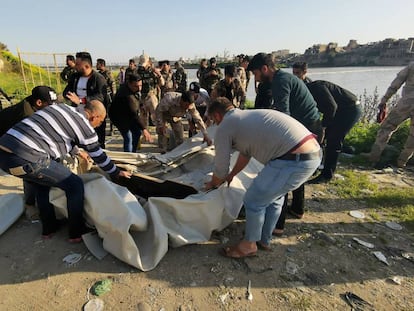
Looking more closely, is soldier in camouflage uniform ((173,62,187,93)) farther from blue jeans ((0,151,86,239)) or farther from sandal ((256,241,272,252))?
sandal ((256,241,272,252))

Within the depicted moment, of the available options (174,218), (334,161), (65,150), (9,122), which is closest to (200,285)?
(174,218)

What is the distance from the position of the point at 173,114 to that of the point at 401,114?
352cm

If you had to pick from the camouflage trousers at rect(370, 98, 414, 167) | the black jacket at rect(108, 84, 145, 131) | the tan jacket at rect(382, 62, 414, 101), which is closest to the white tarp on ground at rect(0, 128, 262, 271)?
the black jacket at rect(108, 84, 145, 131)

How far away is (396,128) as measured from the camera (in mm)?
4582

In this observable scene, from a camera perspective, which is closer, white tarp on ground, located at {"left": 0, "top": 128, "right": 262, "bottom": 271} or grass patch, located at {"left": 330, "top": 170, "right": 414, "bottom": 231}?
white tarp on ground, located at {"left": 0, "top": 128, "right": 262, "bottom": 271}

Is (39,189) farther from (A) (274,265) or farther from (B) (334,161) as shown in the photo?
(B) (334,161)

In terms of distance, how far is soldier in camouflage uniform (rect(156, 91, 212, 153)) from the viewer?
4.13 m

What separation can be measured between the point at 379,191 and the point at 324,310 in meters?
2.50

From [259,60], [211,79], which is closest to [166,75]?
[211,79]

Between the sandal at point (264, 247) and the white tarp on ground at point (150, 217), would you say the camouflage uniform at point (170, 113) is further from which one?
the sandal at point (264, 247)

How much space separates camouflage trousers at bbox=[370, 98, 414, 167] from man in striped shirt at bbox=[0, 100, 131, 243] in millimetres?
4298

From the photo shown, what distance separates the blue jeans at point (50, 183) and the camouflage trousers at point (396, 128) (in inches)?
179

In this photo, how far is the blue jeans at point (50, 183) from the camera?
2189 mm

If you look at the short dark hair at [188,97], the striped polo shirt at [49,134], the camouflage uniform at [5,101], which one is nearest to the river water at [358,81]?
the short dark hair at [188,97]
